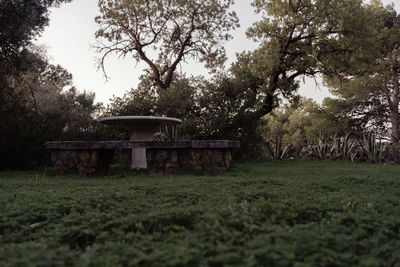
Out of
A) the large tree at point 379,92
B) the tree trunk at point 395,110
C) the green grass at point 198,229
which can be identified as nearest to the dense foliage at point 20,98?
the green grass at point 198,229

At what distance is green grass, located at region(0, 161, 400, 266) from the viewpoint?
2.08 metres

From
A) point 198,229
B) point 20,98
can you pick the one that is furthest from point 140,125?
point 198,229

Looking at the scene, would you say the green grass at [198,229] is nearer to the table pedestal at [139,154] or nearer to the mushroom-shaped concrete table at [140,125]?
the mushroom-shaped concrete table at [140,125]

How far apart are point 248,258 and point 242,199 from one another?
6.52 feet

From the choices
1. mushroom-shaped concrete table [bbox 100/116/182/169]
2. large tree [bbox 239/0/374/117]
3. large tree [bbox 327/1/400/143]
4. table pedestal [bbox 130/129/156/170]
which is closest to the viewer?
mushroom-shaped concrete table [bbox 100/116/182/169]

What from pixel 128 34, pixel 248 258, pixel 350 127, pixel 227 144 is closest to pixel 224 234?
pixel 248 258

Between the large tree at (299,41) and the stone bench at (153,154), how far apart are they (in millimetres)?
6234

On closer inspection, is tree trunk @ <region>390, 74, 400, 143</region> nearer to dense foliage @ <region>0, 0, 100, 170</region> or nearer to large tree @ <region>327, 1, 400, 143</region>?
large tree @ <region>327, 1, 400, 143</region>

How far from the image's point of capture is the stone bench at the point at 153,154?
7145mm

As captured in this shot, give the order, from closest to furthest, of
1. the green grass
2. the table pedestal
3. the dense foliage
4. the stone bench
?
the green grass → the stone bench → the table pedestal → the dense foliage

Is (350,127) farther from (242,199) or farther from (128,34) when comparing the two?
(242,199)

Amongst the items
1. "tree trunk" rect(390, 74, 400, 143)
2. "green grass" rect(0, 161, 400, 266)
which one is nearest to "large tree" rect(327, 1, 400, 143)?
"tree trunk" rect(390, 74, 400, 143)

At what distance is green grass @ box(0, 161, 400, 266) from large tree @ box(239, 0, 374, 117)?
996cm

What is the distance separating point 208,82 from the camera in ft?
43.5
